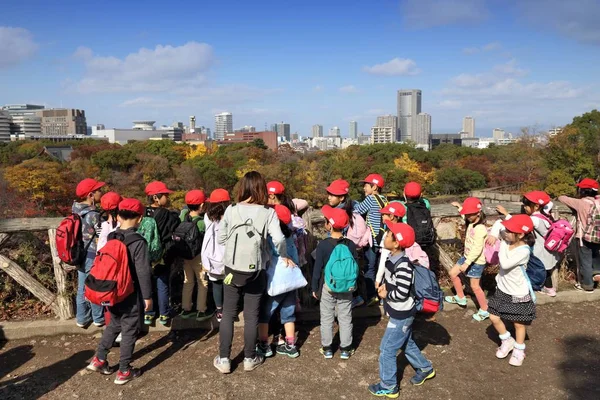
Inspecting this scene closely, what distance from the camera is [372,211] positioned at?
4906mm

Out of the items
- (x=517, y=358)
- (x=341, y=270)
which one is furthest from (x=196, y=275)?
(x=517, y=358)

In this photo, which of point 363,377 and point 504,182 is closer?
point 363,377

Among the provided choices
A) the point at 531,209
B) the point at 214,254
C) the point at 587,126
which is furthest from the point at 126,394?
the point at 587,126

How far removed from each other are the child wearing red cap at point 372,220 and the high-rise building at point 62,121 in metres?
187

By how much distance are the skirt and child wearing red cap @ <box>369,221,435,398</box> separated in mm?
991

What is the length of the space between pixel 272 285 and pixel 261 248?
1.41 ft

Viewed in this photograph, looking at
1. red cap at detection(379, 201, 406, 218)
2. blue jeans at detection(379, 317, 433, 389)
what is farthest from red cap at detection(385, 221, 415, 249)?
red cap at detection(379, 201, 406, 218)

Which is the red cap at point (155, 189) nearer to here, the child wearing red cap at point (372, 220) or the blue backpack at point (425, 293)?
the child wearing red cap at point (372, 220)

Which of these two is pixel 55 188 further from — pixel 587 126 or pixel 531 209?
pixel 587 126

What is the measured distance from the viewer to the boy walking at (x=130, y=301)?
141 inches

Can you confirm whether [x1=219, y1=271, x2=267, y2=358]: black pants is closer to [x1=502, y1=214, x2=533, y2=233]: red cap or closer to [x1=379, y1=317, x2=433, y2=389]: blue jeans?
[x1=379, y1=317, x2=433, y2=389]: blue jeans

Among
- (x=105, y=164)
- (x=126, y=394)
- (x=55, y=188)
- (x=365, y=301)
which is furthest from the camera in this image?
(x=105, y=164)

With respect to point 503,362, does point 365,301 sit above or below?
above

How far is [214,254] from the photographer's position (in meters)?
4.14
